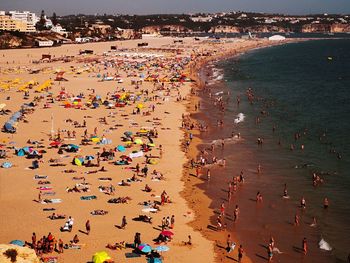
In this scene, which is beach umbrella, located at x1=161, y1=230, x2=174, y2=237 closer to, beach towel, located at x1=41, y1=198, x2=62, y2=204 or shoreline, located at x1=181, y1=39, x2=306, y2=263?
shoreline, located at x1=181, y1=39, x2=306, y2=263

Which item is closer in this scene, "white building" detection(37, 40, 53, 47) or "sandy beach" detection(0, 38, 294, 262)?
"sandy beach" detection(0, 38, 294, 262)

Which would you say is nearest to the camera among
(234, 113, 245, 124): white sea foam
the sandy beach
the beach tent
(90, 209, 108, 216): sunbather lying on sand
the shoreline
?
the beach tent

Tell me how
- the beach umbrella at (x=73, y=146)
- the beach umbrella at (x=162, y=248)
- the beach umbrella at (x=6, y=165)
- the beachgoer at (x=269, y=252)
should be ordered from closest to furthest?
the beach umbrella at (x=162, y=248) < the beachgoer at (x=269, y=252) < the beach umbrella at (x=6, y=165) < the beach umbrella at (x=73, y=146)

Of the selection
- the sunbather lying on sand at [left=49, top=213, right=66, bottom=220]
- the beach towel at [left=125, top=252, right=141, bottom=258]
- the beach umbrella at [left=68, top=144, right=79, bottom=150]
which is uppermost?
the beach umbrella at [left=68, top=144, right=79, bottom=150]

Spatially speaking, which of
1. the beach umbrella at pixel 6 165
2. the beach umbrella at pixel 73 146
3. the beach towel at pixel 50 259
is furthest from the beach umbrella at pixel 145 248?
the beach umbrella at pixel 73 146

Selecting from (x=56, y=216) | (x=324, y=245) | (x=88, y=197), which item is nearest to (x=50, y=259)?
(x=56, y=216)

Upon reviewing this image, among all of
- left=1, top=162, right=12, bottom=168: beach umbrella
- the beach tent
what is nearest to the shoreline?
the beach tent

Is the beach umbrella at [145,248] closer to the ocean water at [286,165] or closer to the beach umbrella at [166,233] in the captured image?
the beach umbrella at [166,233]
